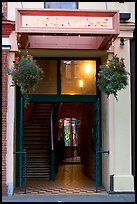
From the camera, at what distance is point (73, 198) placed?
31.9ft

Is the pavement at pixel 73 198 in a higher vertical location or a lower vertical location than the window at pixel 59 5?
lower

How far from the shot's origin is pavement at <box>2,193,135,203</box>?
9.45 m

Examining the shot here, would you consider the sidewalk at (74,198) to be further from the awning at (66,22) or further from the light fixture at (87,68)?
the awning at (66,22)

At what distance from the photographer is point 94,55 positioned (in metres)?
11.5

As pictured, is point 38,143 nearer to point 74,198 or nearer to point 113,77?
point 74,198

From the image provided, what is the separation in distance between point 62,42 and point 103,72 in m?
2.00

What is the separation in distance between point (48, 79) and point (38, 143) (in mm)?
3720

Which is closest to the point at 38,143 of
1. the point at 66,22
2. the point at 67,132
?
the point at 66,22

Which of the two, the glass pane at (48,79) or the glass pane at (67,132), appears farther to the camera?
the glass pane at (67,132)

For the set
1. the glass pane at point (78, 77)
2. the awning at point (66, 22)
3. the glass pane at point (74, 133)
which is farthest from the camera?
the glass pane at point (74, 133)

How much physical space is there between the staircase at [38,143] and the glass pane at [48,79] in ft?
10.6

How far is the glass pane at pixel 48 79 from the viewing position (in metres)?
11.6

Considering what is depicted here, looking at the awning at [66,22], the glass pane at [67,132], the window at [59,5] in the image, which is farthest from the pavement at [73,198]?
the glass pane at [67,132]

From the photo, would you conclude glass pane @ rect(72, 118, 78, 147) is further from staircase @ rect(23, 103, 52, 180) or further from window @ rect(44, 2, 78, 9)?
window @ rect(44, 2, 78, 9)
